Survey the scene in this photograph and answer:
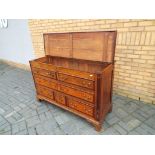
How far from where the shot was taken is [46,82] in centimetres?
247

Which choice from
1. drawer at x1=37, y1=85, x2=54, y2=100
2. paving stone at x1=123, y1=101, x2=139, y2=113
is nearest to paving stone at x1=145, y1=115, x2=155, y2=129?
paving stone at x1=123, y1=101, x2=139, y2=113

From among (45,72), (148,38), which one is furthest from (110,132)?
(148,38)

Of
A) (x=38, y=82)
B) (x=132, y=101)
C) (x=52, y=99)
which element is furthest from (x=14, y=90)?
(x=132, y=101)

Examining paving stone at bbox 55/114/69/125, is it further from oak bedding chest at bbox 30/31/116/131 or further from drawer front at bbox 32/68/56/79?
drawer front at bbox 32/68/56/79

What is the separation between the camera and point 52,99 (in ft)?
8.37

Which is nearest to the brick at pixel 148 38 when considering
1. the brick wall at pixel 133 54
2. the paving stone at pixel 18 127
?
the brick wall at pixel 133 54

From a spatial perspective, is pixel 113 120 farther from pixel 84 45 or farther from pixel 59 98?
pixel 84 45

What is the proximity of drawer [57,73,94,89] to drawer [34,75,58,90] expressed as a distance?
0.70 ft

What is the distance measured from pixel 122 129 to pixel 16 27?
174 inches

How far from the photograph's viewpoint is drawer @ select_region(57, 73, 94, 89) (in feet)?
6.11

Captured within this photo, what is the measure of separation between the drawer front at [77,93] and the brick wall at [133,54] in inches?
45.4

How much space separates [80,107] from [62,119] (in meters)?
0.43

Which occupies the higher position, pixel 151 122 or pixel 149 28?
pixel 149 28

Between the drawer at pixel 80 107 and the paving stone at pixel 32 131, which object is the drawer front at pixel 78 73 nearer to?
the drawer at pixel 80 107
